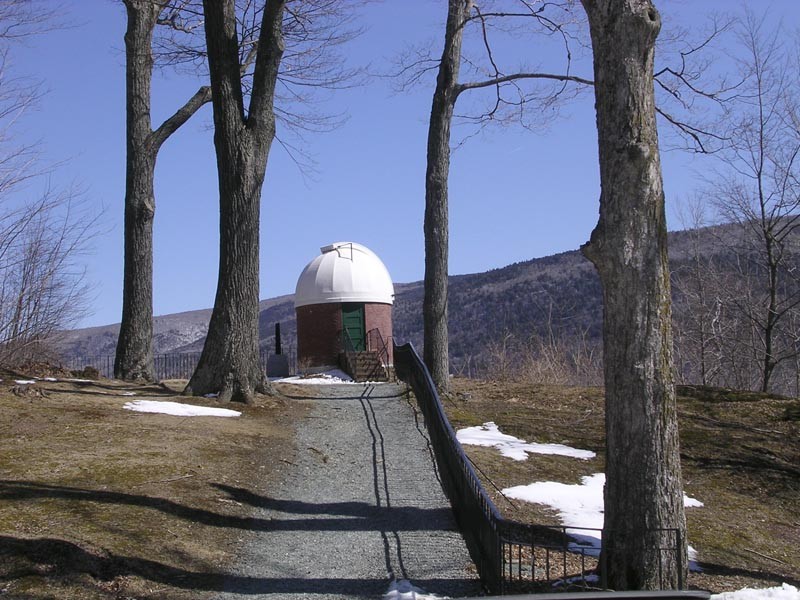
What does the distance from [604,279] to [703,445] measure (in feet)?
22.6

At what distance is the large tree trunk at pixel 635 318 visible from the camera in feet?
20.2

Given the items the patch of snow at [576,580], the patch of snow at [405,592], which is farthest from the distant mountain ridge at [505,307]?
the patch of snow at [405,592]

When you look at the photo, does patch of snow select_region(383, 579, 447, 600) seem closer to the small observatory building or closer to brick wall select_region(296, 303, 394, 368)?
the small observatory building

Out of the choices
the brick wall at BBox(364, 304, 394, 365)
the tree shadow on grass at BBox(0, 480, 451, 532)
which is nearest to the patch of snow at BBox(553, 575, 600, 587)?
the tree shadow on grass at BBox(0, 480, 451, 532)

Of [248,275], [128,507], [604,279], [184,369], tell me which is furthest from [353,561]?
[184,369]

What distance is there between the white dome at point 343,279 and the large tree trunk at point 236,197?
1173 centimetres

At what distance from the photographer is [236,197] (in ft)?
49.7

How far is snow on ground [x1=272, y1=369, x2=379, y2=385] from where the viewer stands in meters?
20.4

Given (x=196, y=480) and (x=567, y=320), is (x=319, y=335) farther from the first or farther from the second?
(x=567, y=320)

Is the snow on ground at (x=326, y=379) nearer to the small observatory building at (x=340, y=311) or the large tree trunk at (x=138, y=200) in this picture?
the small observatory building at (x=340, y=311)

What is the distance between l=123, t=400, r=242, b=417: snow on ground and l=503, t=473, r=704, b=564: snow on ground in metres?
5.40

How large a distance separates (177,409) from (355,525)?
229 inches

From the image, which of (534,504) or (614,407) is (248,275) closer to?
(534,504)

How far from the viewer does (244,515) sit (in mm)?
8344
